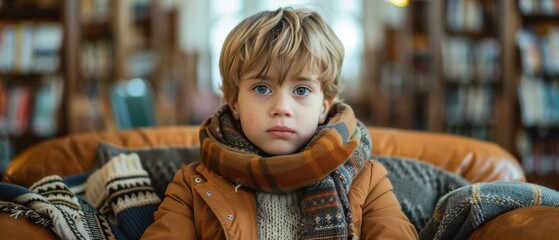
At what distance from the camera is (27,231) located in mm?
1375

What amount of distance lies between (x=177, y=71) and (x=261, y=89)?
225 inches

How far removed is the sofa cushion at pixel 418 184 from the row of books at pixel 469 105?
3414mm

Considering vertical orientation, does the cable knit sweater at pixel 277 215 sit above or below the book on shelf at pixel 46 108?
above

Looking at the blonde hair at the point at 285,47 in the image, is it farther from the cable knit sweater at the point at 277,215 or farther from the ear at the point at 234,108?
the cable knit sweater at the point at 277,215

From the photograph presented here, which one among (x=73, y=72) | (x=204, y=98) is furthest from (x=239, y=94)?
(x=204, y=98)

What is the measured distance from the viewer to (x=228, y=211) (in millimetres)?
1477

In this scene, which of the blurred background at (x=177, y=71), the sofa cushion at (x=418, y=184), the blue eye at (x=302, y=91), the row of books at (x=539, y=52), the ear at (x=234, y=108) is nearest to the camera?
the blue eye at (x=302, y=91)

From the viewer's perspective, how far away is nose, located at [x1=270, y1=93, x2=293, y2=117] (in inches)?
58.3

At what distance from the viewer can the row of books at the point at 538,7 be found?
4.41 metres

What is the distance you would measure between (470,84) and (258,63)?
3911 mm

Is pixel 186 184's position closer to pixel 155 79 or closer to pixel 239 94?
pixel 239 94

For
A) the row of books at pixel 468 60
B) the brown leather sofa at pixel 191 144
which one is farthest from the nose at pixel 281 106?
the row of books at pixel 468 60

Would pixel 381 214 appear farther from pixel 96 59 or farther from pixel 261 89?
pixel 96 59

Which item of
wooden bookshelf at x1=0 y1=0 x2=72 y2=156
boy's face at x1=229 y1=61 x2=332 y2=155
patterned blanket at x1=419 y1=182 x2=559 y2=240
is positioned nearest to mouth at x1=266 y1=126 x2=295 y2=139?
boy's face at x1=229 y1=61 x2=332 y2=155
